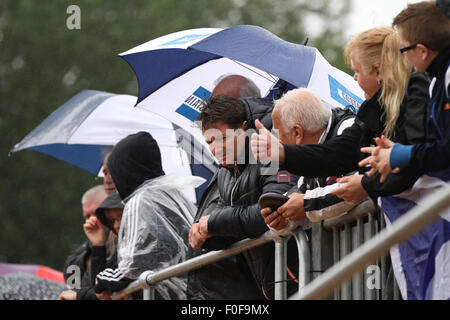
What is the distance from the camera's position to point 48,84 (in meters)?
24.5

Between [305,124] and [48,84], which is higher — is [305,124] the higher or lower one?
the lower one

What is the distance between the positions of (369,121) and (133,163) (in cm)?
261

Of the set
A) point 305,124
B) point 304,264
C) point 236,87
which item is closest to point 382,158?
point 304,264

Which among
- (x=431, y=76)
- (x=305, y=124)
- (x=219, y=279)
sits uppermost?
→ (x=305, y=124)

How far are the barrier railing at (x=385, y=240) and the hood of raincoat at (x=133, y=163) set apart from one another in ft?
10.7

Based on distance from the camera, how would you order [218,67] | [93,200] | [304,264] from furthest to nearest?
[93,200]
[218,67]
[304,264]

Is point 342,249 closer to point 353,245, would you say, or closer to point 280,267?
point 353,245

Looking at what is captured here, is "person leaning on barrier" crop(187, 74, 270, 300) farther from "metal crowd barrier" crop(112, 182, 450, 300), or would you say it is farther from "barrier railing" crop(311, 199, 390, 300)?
"barrier railing" crop(311, 199, 390, 300)

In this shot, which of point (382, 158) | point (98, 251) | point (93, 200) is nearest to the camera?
point (382, 158)

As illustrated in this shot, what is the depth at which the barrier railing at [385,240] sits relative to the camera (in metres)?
2.45

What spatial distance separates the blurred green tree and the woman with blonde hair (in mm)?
19499

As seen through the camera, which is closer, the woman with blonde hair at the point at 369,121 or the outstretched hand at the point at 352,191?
the woman with blonde hair at the point at 369,121

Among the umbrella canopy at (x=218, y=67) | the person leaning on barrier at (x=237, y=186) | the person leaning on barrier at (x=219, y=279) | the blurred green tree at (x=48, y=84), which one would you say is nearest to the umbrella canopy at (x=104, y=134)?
the umbrella canopy at (x=218, y=67)

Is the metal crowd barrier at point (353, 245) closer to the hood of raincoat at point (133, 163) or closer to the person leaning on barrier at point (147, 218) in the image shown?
the person leaning on barrier at point (147, 218)
